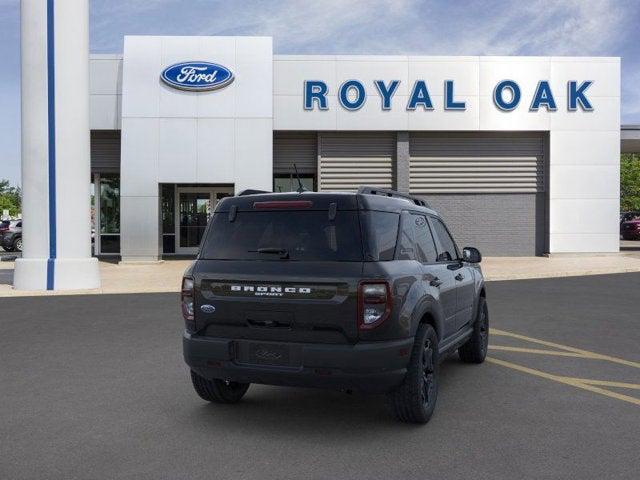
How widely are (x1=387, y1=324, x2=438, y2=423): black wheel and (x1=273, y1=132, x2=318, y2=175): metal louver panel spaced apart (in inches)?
737

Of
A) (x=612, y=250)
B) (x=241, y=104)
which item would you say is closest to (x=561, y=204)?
(x=612, y=250)

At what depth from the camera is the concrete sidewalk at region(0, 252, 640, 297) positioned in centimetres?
1422

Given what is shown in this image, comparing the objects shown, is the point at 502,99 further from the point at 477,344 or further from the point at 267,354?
the point at 267,354

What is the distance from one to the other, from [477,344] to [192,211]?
18654mm

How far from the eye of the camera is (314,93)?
2206 cm

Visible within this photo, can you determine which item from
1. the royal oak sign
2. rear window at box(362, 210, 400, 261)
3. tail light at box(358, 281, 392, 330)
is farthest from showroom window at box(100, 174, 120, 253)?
tail light at box(358, 281, 392, 330)

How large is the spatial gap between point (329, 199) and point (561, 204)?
20080mm

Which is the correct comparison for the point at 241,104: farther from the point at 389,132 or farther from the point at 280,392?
the point at 280,392

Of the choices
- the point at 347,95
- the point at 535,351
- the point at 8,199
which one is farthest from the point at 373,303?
the point at 8,199

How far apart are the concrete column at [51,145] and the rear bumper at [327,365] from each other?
35.3ft

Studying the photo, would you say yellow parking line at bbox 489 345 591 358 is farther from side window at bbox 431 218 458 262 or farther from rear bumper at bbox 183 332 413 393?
rear bumper at bbox 183 332 413 393

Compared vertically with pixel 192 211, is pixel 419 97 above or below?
above

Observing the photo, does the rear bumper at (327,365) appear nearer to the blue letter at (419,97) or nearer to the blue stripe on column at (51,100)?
the blue stripe on column at (51,100)

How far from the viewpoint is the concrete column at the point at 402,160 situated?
2266cm
